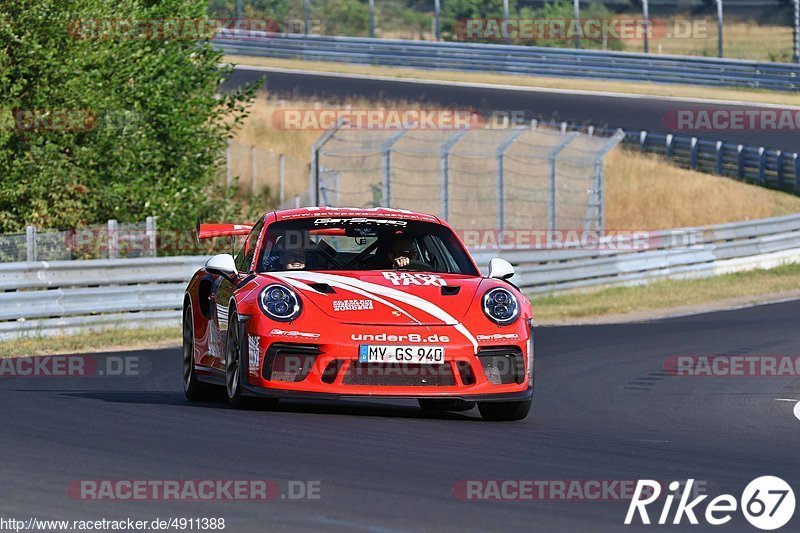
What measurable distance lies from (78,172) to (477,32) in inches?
1058

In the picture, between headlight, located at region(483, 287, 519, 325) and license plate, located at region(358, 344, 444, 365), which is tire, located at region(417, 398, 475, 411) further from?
license plate, located at region(358, 344, 444, 365)

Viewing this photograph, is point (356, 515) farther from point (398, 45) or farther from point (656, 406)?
point (398, 45)

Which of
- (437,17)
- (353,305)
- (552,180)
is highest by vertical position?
(437,17)

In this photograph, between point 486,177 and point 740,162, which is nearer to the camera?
point 486,177

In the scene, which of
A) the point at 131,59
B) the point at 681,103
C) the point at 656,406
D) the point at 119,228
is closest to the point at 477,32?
the point at 681,103

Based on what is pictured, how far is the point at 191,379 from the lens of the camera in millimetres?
10914

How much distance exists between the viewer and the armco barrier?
57.6 feet

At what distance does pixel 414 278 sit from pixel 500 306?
0.59 meters

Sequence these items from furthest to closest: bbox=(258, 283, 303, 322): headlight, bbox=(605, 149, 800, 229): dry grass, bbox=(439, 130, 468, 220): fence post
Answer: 1. bbox=(605, 149, 800, 229): dry grass
2. bbox=(439, 130, 468, 220): fence post
3. bbox=(258, 283, 303, 322): headlight

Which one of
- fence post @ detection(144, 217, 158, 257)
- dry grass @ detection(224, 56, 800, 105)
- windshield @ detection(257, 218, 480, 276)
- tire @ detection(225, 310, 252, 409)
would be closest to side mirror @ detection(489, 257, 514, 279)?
windshield @ detection(257, 218, 480, 276)

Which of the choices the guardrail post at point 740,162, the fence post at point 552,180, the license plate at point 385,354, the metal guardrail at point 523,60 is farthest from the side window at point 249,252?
the metal guardrail at point 523,60

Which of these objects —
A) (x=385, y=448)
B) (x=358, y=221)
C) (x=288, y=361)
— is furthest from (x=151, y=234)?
(x=385, y=448)

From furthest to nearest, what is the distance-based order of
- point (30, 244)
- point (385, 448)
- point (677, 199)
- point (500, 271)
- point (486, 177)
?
A: point (677, 199)
point (486, 177)
point (30, 244)
point (500, 271)
point (385, 448)

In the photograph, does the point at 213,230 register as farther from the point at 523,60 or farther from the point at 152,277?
the point at 523,60
